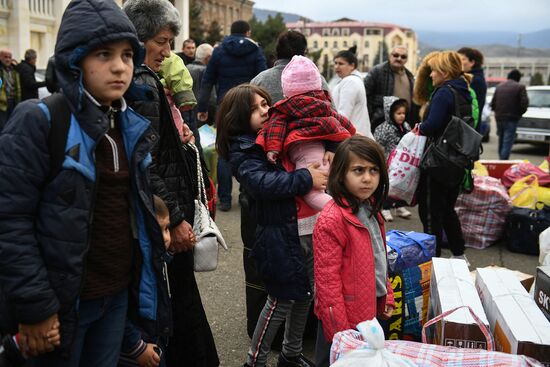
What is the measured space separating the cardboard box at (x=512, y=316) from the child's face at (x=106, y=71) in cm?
200

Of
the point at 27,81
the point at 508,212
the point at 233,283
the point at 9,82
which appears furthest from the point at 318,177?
the point at 27,81

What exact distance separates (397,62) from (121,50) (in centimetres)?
551

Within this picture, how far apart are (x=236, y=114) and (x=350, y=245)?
103 centimetres

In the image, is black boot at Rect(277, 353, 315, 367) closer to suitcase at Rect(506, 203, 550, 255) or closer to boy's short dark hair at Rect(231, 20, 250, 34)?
suitcase at Rect(506, 203, 550, 255)

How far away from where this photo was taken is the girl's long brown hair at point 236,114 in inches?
131

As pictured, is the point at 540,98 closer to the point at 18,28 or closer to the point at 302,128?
the point at 302,128

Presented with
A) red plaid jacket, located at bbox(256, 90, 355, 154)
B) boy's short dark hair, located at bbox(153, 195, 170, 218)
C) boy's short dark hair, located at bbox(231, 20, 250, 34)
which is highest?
boy's short dark hair, located at bbox(231, 20, 250, 34)

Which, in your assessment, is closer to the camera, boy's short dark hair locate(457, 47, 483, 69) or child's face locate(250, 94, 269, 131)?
child's face locate(250, 94, 269, 131)

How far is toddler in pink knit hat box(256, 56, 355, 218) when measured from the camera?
3152 millimetres

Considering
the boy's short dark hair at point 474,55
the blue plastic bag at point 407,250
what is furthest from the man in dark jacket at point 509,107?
the blue plastic bag at point 407,250

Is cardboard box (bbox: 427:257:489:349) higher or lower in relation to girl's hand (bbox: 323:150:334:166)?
lower

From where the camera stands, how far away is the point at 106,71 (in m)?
2.17

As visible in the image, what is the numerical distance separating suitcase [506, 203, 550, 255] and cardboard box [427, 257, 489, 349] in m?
2.89

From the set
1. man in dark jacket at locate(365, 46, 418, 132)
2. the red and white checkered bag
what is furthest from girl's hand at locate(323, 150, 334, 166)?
man in dark jacket at locate(365, 46, 418, 132)
